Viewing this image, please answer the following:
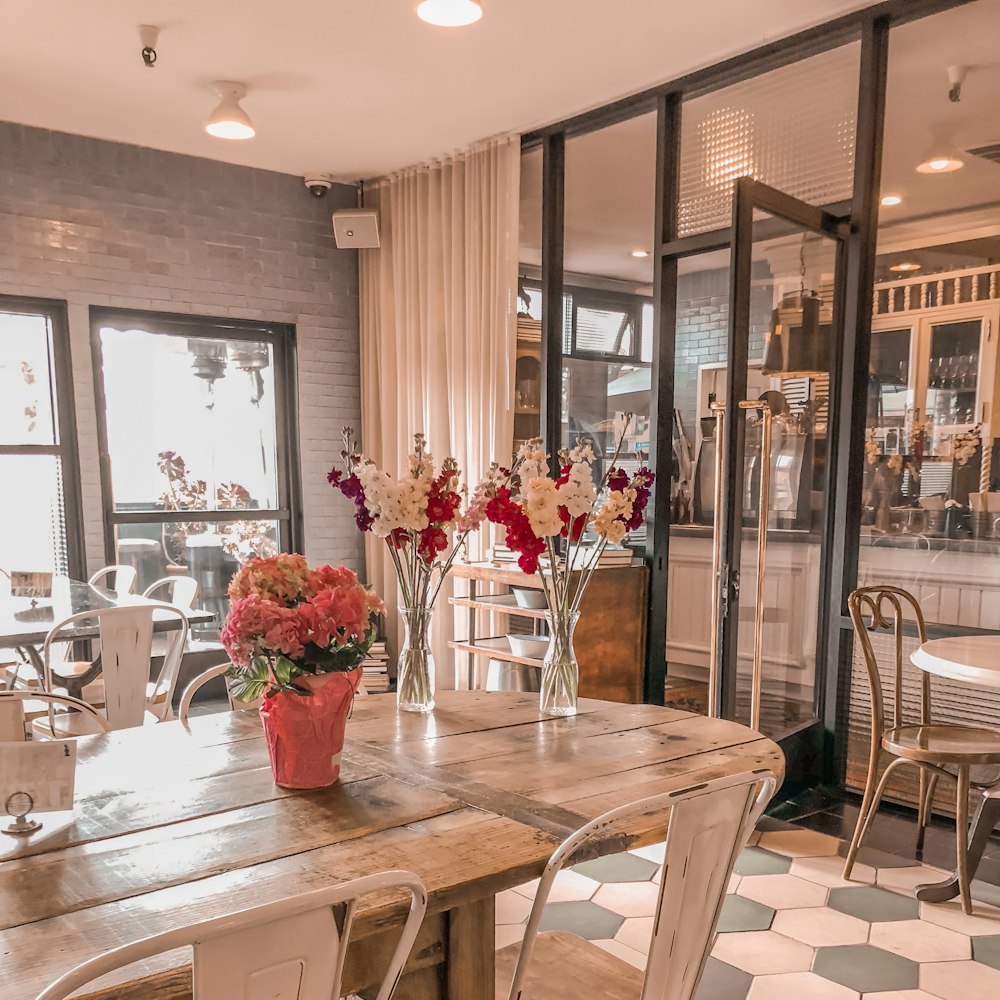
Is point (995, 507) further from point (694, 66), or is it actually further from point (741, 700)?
point (694, 66)

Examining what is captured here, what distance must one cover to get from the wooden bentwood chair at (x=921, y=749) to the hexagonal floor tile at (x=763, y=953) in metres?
0.47

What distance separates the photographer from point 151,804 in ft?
4.82

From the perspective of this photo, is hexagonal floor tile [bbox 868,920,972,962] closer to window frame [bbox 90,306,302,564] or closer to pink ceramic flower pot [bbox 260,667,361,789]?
pink ceramic flower pot [bbox 260,667,361,789]

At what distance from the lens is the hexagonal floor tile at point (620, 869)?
2760 mm

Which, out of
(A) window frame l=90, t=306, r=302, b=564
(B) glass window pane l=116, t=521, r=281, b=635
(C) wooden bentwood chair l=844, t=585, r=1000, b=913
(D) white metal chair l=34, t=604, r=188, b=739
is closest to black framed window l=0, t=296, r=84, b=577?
(A) window frame l=90, t=306, r=302, b=564

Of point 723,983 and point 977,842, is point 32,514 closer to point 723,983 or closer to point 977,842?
point 723,983

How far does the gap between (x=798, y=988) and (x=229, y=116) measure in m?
3.60

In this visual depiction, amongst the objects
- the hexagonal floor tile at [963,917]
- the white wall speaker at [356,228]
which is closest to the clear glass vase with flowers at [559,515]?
the hexagonal floor tile at [963,917]

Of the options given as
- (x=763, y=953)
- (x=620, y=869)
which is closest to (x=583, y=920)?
(x=620, y=869)

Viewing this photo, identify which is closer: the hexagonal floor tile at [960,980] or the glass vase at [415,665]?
the glass vase at [415,665]

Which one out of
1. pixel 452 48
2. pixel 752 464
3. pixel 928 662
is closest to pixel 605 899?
pixel 928 662

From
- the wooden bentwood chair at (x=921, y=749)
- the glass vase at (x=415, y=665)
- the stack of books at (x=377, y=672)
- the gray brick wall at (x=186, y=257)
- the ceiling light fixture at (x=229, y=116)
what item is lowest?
the stack of books at (x=377, y=672)

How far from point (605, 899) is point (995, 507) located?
1771 millimetres

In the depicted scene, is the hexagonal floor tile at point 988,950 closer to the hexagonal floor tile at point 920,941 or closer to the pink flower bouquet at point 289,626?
the hexagonal floor tile at point 920,941
